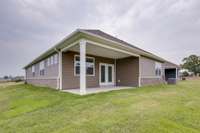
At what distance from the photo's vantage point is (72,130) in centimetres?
329

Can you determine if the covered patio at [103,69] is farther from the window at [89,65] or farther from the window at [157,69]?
the window at [157,69]

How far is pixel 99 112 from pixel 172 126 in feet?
6.84

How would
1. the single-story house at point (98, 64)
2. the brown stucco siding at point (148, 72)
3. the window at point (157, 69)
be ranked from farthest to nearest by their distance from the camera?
1. the window at point (157, 69)
2. the brown stucco siding at point (148, 72)
3. the single-story house at point (98, 64)

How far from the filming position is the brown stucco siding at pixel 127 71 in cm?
1273

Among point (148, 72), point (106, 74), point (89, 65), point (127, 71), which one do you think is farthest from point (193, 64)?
point (89, 65)

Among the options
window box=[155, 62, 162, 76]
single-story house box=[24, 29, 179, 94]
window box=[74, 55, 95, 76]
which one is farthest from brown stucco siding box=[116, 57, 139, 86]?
window box=[155, 62, 162, 76]

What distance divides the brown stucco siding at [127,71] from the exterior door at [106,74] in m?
0.62

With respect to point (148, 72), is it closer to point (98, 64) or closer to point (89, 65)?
point (98, 64)

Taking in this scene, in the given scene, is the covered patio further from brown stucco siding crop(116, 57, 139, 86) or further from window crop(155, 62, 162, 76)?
window crop(155, 62, 162, 76)

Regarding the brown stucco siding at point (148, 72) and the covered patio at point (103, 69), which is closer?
the covered patio at point (103, 69)

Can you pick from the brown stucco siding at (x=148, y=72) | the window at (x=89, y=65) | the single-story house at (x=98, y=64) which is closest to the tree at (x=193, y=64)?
the single-story house at (x=98, y=64)

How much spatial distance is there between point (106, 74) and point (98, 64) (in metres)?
1.41

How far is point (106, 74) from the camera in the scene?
1333cm

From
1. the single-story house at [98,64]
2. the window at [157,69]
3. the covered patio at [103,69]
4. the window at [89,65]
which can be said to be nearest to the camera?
the single-story house at [98,64]
